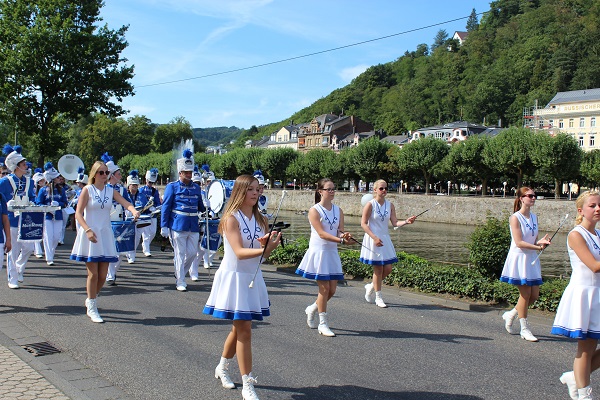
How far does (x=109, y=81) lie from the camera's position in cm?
2447

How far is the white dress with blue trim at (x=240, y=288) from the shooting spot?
202 inches

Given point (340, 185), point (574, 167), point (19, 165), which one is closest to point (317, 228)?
point (19, 165)

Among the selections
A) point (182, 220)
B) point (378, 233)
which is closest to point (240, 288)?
point (378, 233)

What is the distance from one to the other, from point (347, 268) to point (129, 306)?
5018 millimetres

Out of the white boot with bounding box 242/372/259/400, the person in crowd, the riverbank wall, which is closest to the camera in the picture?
the white boot with bounding box 242/372/259/400

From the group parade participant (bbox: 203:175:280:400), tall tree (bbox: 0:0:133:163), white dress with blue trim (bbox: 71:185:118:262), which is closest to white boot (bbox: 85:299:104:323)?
white dress with blue trim (bbox: 71:185:118:262)

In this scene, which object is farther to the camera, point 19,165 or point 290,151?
point 290,151

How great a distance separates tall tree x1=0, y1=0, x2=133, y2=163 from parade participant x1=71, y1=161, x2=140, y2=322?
55.7 feet

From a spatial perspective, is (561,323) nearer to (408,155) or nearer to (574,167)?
(574,167)

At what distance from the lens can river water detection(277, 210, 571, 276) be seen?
25062 millimetres

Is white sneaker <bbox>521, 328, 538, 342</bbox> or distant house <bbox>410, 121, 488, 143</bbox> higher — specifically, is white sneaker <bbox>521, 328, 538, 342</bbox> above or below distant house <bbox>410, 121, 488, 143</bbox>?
below

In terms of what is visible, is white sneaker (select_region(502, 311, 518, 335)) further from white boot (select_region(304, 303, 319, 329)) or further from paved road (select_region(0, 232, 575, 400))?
white boot (select_region(304, 303, 319, 329))

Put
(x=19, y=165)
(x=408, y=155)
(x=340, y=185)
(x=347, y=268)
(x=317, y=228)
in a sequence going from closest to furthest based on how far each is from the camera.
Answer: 1. (x=317, y=228)
2. (x=19, y=165)
3. (x=347, y=268)
4. (x=408, y=155)
5. (x=340, y=185)

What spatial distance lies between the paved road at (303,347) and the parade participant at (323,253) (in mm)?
426
